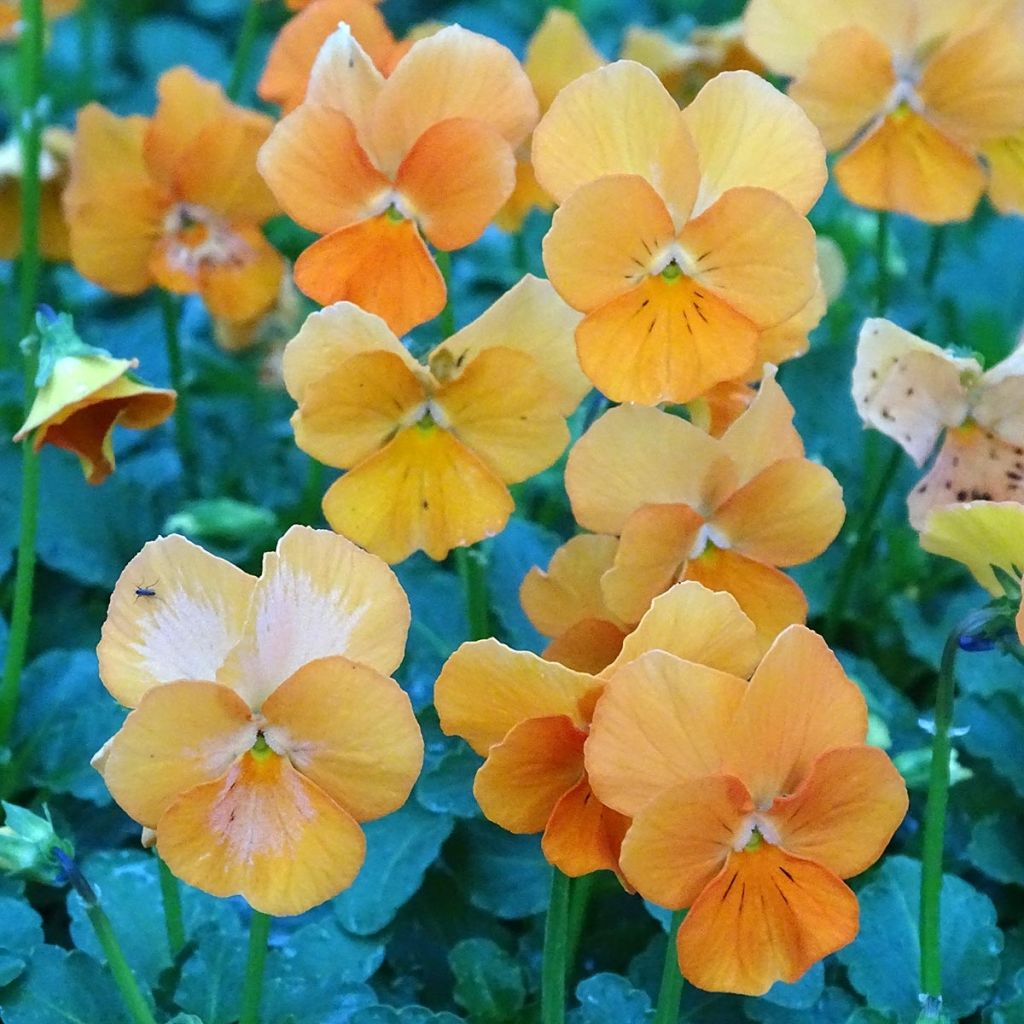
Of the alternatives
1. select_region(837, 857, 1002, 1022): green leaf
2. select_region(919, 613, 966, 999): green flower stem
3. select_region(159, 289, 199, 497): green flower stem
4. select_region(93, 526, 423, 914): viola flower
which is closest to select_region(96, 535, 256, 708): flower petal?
select_region(93, 526, 423, 914): viola flower

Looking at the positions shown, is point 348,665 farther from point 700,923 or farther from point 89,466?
point 89,466

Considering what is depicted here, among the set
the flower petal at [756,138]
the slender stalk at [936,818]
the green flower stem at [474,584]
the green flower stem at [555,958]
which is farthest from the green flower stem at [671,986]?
the flower petal at [756,138]

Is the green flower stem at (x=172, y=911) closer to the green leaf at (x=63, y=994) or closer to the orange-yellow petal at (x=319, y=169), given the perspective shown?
the green leaf at (x=63, y=994)

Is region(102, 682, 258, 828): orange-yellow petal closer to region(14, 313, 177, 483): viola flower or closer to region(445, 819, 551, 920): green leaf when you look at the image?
region(14, 313, 177, 483): viola flower

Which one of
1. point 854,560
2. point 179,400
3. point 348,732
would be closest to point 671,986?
point 348,732

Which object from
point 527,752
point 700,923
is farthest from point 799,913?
point 527,752
